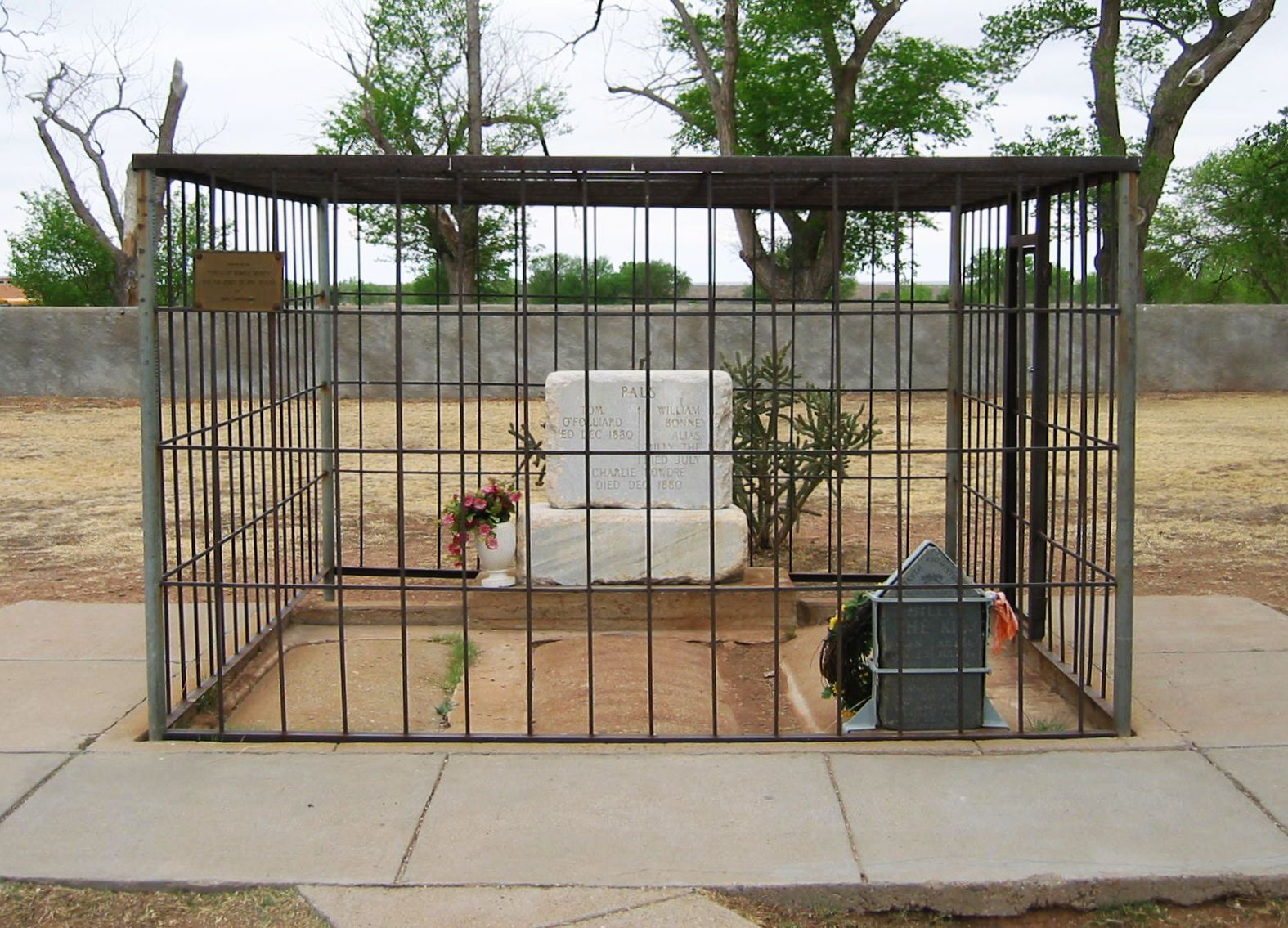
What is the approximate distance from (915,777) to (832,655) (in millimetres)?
936

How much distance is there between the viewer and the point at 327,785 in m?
4.89

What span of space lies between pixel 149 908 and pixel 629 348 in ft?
58.1

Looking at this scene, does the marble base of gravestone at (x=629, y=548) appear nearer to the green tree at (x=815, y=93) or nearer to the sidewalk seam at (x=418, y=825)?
the sidewalk seam at (x=418, y=825)

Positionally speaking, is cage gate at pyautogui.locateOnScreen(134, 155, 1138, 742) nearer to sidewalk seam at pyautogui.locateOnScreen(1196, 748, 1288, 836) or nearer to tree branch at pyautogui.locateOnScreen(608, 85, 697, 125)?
sidewalk seam at pyautogui.locateOnScreen(1196, 748, 1288, 836)

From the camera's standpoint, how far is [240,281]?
18.0 feet

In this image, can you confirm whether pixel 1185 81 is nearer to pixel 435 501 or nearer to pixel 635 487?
pixel 435 501

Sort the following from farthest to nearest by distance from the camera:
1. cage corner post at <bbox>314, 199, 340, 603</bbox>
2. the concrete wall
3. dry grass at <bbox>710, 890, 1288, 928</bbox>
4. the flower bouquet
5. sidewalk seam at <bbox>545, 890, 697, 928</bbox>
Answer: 1. the concrete wall
2. the flower bouquet
3. cage corner post at <bbox>314, 199, 340, 603</bbox>
4. dry grass at <bbox>710, 890, 1288, 928</bbox>
5. sidewalk seam at <bbox>545, 890, 697, 928</bbox>

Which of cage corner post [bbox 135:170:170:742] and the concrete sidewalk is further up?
cage corner post [bbox 135:170:170:742]

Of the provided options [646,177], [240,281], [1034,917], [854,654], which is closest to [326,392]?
[240,281]

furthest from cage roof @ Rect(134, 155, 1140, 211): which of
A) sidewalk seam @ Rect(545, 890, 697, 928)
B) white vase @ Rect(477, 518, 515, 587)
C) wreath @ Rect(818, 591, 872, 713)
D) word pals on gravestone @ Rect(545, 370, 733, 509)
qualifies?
sidewalk seam @ Rect(545, 890, 697, 928)

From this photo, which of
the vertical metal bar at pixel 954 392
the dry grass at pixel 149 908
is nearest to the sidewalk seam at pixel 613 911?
the dry grass at pixel 149 908

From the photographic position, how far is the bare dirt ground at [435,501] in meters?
8.91

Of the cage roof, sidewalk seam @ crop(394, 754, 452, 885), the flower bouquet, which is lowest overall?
sidewalk seam @ crop(394, 754, 452, 885)

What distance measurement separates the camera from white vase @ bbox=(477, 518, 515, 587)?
8453mm
